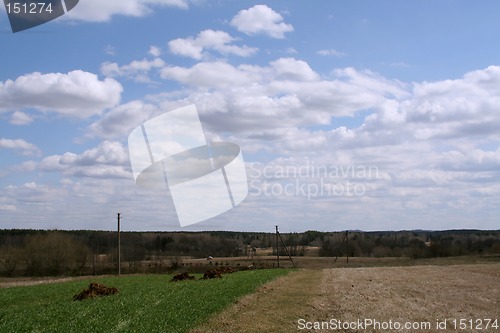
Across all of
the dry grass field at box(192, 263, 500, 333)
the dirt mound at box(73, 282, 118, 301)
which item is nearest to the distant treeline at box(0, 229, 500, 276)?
the dirt mound at box(73, 282, 118, 301)

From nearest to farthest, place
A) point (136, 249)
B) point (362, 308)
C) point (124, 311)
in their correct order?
1. point (362, 308)
2. point (124, 311)
3. point (136, 249)

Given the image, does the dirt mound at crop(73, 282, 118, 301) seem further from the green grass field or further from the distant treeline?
the distant treeline

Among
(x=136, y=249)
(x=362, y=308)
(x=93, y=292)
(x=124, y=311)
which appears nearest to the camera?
(x=362, y=308)

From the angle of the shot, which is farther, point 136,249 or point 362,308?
point 136,249

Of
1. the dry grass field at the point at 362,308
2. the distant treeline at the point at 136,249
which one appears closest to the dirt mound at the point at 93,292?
the dry grass field at the point at 362,308

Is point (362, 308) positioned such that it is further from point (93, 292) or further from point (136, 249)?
point (136, 249)

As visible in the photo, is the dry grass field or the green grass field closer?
the dry grass field

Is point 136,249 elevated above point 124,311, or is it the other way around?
point 124,311

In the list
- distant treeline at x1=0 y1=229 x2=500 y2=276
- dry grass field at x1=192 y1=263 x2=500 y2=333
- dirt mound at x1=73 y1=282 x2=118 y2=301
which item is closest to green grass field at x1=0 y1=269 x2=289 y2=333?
dirt mound at x1=73 y1=282 x2=118 y2=301

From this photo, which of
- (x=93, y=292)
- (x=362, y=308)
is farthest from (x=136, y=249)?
(x=362, y=308)

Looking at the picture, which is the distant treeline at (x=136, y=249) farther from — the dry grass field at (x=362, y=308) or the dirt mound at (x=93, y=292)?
the dry grass field at (x=362, y=308)

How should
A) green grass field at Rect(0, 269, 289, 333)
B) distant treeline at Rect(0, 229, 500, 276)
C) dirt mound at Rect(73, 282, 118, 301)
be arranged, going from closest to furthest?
green grass field at Rect(0, 269, 289, 333) < dirt mound at Rect(73, 282, 118, 301) < distant treeline at Rect(0, 229, 500, 276)

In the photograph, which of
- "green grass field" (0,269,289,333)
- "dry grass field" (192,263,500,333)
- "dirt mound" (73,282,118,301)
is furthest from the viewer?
"dirt mound" (73,282,118,301)

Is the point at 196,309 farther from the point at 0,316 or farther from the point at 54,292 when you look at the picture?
the point at 54,292
